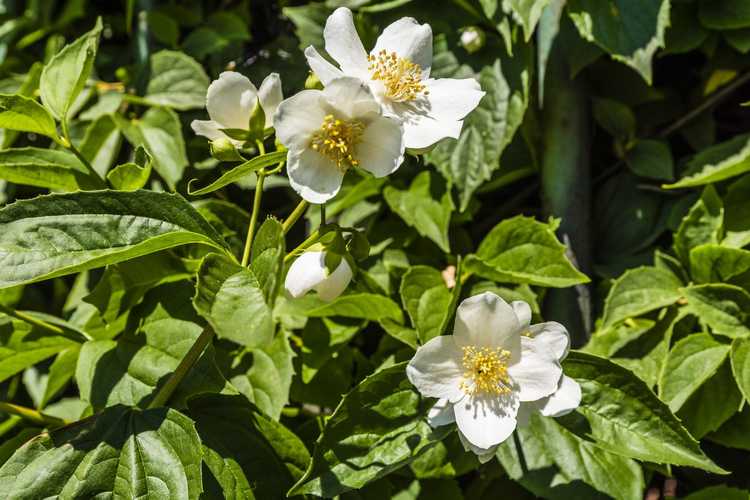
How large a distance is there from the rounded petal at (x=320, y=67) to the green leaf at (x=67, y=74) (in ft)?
1.54

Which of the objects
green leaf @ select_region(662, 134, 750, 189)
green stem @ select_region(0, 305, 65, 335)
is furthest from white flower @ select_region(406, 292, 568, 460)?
green stem @ select_region(0, 305, 65, 335)

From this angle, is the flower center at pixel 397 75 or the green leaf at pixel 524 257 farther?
the green leaf at pixel 524 257

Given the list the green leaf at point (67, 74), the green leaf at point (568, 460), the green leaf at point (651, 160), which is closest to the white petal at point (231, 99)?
the green leaf at point (67, 74)

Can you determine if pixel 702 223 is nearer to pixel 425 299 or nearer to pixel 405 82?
pixel 425 299

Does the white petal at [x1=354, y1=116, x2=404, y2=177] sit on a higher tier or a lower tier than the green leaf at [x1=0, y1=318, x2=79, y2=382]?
higher

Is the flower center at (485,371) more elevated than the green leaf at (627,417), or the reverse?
the flower center at (485,371)

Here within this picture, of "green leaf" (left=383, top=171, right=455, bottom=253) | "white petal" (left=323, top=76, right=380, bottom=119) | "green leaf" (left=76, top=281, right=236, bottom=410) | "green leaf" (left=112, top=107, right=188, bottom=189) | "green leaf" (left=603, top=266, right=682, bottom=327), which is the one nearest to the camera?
"white petal" (left=323, top=76, right=380, bottom=119)

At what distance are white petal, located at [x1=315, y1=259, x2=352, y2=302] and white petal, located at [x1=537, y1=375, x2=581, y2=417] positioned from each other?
1.11ft

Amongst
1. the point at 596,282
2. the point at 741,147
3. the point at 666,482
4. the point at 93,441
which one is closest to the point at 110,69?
the point at 93,441

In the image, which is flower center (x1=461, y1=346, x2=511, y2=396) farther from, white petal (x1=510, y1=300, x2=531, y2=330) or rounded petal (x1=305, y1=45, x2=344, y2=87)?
rounded petal (x1=305, y1=45, x2=344, y2=87)

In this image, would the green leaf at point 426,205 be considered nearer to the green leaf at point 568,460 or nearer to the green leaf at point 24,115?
the green leaf at point 568,460

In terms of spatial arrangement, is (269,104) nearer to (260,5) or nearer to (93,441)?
(93,441)

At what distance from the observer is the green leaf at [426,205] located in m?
1.51

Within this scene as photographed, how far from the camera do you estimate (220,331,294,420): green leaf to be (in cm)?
134
